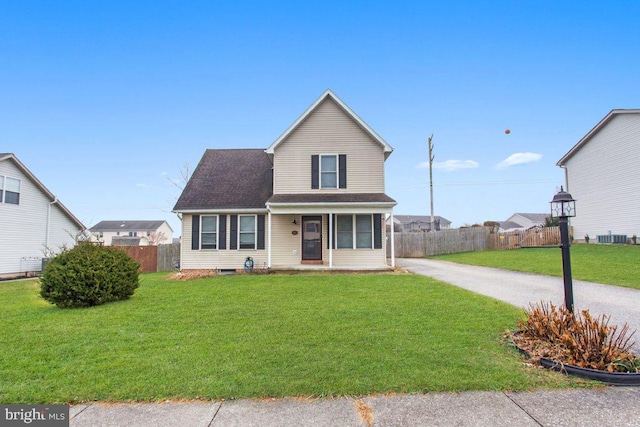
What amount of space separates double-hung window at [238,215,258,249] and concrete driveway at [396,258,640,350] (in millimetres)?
8644

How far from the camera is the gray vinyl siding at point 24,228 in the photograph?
58.7 feet

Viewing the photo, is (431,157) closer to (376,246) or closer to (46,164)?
(376,246)

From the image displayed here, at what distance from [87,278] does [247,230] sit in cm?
792

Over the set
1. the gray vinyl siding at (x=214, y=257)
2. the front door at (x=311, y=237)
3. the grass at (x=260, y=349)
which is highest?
the front door at (x=311, y=237)

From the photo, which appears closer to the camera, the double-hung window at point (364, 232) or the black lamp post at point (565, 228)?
the black lamp post at point (565, 228)

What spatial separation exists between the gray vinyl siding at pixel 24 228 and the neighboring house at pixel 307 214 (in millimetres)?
8187

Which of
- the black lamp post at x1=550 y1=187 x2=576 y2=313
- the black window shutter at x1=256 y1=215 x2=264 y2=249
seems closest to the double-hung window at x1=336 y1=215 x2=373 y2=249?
the black window shutter at x1=256 y1=215 x2=264 y2=249

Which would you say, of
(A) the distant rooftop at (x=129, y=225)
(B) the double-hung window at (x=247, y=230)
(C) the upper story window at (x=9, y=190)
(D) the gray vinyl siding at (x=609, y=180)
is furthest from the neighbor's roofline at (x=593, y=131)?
(A) the distant rooftop at (x=129, y=225)

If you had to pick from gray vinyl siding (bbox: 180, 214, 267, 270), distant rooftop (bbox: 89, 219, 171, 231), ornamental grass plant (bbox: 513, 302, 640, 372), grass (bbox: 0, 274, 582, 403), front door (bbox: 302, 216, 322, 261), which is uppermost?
distant rooftop (bbox: 89, 219, 171, 231)

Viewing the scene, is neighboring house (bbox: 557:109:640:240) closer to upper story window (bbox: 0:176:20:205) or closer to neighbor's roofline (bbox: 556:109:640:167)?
neighbor's roofline (bbox: 556:109:640:167)

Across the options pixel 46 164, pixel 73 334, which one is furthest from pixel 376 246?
pixel 46 164

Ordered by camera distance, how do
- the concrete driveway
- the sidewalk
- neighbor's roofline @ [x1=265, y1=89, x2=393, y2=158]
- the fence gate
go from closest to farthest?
the sidewalk, the concrete driveway, neighbor's roofline @ [x1=265, y1=89, x2=393, y2=158], the fence gate

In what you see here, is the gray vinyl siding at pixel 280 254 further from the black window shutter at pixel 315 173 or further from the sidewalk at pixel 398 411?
the sidewalk at pixel 398 411

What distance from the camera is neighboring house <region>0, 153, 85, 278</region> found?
58.6 feet
